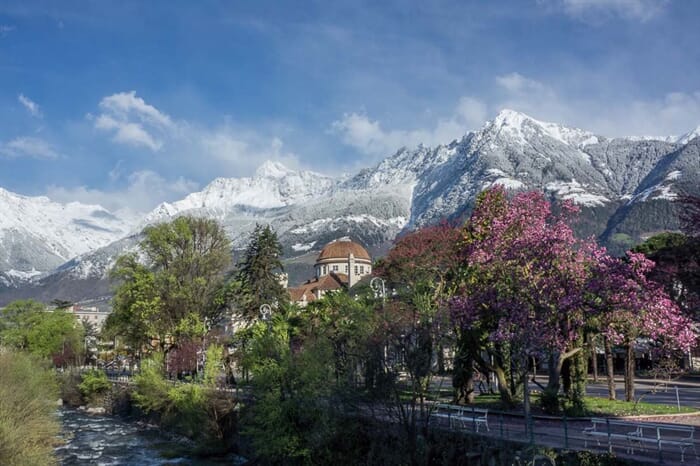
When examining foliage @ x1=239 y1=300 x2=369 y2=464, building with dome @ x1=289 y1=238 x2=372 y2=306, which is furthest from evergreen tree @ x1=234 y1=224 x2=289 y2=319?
building with dome @ x1=289 y1=238 x2=372 y2=306

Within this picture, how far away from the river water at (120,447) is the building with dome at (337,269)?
52.5m

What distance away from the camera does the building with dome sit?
105 m

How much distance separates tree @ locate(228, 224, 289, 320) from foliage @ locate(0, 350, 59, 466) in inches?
811

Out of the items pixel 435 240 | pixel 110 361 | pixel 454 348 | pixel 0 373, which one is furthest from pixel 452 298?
pixel 110 361

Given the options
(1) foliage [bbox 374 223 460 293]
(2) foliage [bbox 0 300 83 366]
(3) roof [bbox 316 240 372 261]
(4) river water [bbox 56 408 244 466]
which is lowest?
(4) river water [bbox 56 408 244 466]

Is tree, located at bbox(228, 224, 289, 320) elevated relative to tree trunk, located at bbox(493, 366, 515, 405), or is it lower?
elevated

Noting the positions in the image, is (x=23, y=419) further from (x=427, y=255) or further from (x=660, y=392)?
(x=660, y=392)

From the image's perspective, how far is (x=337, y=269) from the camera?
11731 centimetres

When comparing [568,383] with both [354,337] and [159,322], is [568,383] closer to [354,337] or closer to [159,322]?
[354,337]

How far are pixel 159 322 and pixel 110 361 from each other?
196 feet

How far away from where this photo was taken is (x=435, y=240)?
41312 mm

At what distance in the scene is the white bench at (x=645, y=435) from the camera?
680 inches

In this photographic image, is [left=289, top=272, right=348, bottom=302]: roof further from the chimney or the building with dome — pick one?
the chimney

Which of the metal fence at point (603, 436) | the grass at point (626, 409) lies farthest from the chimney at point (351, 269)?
the metal fence at point (603, 436)
